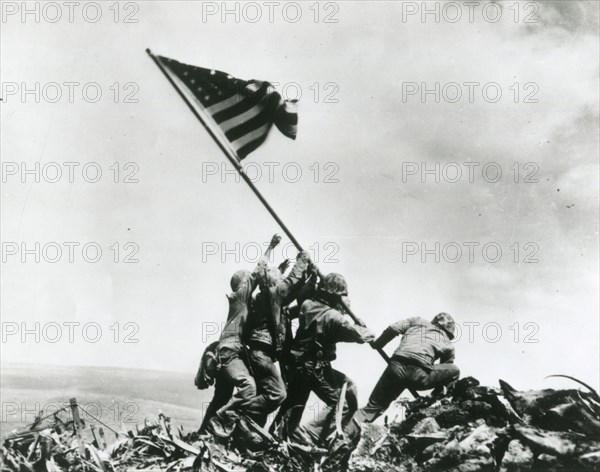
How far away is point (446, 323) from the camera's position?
8953 mm

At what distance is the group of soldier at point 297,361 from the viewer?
8398 millimetres

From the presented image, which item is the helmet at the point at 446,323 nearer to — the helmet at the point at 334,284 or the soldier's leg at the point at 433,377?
the soldier's leg at the point at 433,377

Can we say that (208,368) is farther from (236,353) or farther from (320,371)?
(320,371)

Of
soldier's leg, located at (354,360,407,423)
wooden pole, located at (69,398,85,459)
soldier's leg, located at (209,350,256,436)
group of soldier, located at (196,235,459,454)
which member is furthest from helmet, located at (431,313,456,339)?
wooden pole, located at (69,398,85,459)

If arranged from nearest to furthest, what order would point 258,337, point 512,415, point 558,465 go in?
point 558,465 → point 512,415 → point 258,337

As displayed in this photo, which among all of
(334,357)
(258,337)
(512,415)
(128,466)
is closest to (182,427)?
(128,466)

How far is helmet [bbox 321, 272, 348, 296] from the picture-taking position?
8.79m

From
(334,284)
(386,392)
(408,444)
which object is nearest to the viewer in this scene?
(408,444)

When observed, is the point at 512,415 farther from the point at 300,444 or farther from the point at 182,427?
the point at 182,427

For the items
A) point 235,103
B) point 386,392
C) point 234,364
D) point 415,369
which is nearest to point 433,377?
point 415,369

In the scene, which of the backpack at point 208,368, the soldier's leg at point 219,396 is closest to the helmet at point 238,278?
the backpack at point 208,368

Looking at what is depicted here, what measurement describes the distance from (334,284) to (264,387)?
54.4 inches

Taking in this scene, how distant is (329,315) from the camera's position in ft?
28.2

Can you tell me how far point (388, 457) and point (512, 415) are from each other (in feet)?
4.41
